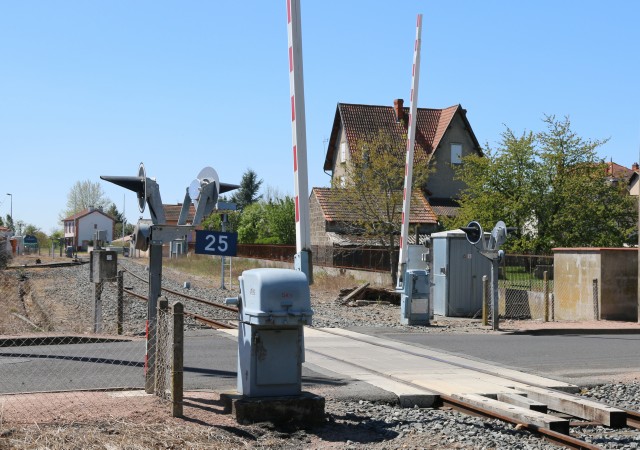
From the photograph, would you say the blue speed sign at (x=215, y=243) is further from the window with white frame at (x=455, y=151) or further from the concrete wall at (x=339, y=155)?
the window with white frame at (x=455, y=151)

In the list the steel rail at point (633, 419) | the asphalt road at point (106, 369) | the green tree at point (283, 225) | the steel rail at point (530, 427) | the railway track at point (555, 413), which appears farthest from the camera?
the green tree at point (283, 225)

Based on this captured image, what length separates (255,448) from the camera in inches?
297

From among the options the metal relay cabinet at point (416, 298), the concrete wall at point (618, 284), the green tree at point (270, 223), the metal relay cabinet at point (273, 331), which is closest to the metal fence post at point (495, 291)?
the metal relay cabinet at point (416, 298)

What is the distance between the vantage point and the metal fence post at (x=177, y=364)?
829 cm

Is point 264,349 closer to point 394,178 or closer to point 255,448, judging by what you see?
point 255,448

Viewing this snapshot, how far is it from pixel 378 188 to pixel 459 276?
59.5ft

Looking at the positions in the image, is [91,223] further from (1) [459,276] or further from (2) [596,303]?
(2) [596,303]

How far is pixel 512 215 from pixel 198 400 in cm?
2827

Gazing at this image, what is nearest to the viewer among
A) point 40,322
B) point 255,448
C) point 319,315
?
point 255,448

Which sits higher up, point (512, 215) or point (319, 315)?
point (512, 215)

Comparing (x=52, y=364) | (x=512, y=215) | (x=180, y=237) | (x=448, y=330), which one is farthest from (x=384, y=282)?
(x=180, y=237)

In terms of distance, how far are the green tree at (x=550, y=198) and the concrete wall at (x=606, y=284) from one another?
12.6m

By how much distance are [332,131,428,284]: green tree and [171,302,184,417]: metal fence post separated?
31011 mm

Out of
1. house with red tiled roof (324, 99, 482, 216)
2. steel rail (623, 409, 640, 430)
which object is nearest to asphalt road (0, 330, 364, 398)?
steel rail (623, 409, 640, 430)
